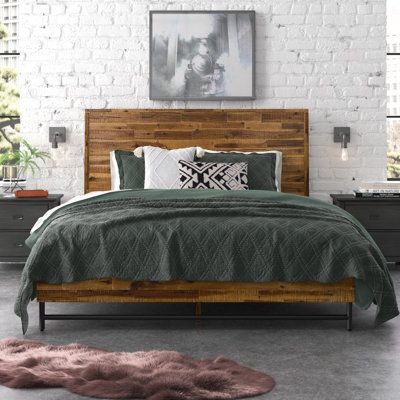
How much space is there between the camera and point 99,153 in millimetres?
7219

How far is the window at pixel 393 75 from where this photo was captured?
25.1 feet

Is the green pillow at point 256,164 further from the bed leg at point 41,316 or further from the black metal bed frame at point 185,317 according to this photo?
the bed leg at point 41,316

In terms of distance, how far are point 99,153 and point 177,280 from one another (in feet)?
9.13

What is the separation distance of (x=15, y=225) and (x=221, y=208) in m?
2.39

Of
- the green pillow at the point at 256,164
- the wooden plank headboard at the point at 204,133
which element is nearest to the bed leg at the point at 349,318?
the green pillow at the point at 256,164

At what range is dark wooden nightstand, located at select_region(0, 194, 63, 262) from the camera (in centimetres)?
672

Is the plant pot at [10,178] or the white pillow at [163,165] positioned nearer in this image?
the white pillow at [163,165]

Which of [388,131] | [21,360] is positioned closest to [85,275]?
[21,360]

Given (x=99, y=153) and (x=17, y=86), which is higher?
(x=17, y=86)

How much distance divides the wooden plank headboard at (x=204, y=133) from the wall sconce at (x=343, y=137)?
266 millimetres

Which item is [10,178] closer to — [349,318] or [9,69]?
[9,69]

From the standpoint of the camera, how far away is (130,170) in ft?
22.1

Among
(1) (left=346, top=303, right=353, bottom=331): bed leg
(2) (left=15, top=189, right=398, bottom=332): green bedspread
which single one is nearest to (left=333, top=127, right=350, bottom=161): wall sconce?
(2) (left=15, top=189, right=398, bottom=332): green bedspread

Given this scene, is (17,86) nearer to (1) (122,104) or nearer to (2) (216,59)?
(1) (122,104)
